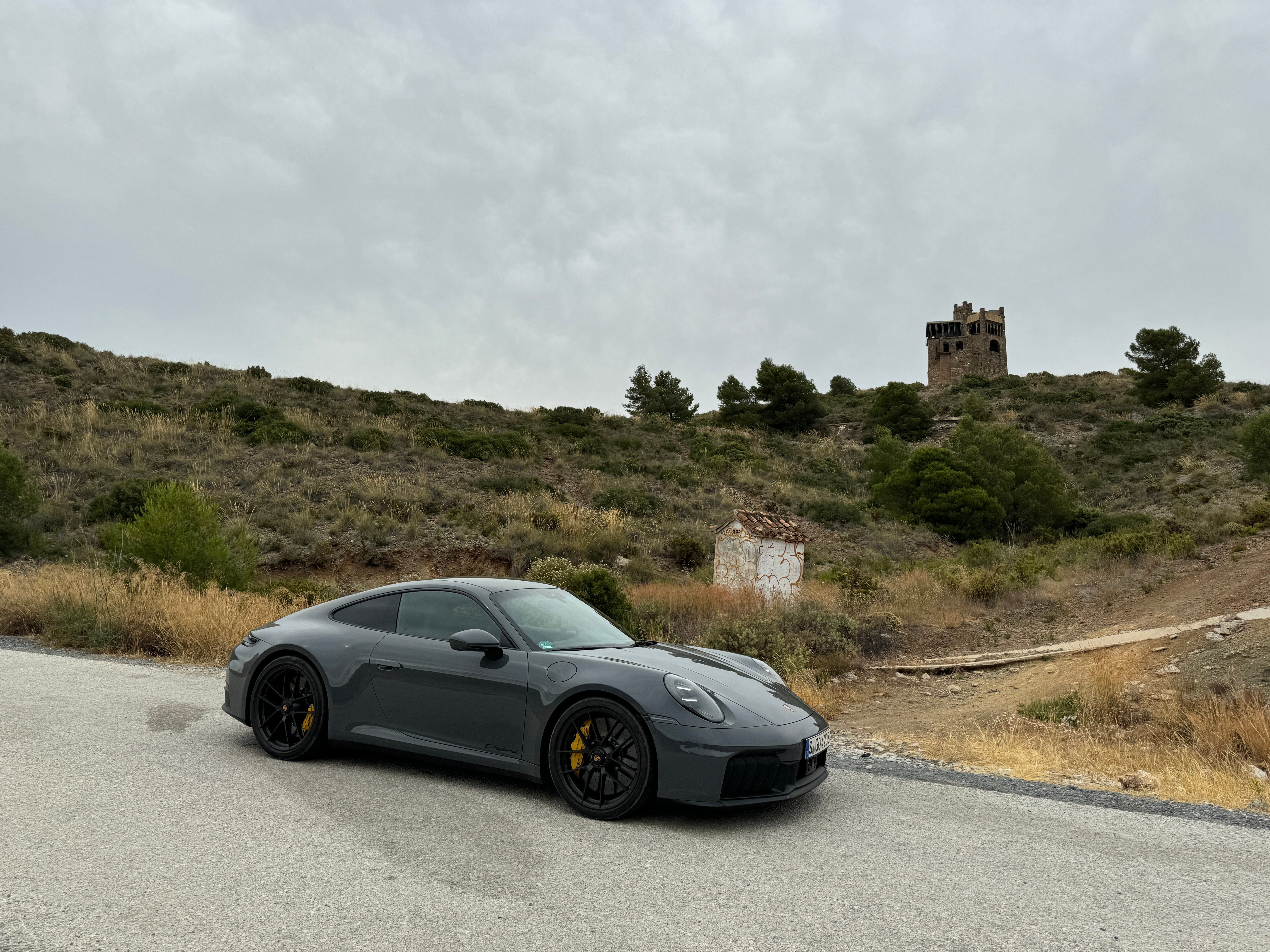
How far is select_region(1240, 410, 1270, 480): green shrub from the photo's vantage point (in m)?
29.4

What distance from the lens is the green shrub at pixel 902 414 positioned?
48.5 meters

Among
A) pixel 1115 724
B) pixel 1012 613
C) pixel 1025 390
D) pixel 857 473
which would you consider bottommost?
pixel 1115 724

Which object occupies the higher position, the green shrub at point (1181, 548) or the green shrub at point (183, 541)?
the green shrub at point (1181, 548)

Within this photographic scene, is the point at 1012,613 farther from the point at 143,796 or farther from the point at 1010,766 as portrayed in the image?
the point at 143,796

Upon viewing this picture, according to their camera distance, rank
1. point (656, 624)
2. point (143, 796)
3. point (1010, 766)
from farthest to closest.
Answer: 1. point (656, 624)
2. point (1010, 766)
3. point (143, 796)

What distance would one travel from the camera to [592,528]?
2208 cm

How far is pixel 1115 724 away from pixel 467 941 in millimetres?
7394

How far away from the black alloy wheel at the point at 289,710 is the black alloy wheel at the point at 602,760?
1.78m

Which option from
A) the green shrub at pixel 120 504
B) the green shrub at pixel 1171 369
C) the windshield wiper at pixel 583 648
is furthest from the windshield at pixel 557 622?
the green shrub at pixel 1171 369

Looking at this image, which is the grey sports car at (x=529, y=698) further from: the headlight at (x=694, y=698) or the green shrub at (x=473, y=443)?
the green shrub at (x=473, y=443)

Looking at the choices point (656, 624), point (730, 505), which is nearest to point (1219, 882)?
point (656, 624)

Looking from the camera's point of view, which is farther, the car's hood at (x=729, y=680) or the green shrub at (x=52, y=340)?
the green shrub at (x=52, y=340)

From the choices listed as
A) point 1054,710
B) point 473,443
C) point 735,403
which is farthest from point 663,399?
point 1054,710

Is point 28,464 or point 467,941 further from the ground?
point 28,464
